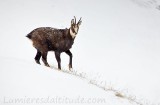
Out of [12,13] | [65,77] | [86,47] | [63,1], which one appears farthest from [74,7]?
[65,77]

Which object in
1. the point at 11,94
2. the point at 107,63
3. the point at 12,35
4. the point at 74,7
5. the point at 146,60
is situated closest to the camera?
the point at 11,94

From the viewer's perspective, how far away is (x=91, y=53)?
2262cm

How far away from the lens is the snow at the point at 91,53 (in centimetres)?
826

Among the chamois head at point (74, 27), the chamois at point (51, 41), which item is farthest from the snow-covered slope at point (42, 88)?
the chamois head at point (74, 27)

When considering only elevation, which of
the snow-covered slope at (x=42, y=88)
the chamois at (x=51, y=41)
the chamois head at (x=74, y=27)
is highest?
the chamois head at (x=74, y=27)

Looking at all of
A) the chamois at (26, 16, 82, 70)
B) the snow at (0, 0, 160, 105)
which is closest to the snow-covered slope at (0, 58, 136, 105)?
the snow at (0, 0, 160, 105)

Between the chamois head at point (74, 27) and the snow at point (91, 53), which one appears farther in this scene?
the chamois head at point (74, 27)

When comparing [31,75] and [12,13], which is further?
[12,13]

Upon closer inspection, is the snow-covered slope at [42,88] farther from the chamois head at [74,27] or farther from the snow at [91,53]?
the chamois head at [74,27]

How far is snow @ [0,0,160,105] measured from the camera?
8258 mm

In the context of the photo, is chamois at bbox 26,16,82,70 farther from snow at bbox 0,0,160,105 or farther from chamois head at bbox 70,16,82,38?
snow at bbox 0,0,160,105

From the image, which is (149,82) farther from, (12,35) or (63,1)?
(63,1)

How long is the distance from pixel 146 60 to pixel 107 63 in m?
2.58

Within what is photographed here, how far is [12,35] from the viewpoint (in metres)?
24.1
